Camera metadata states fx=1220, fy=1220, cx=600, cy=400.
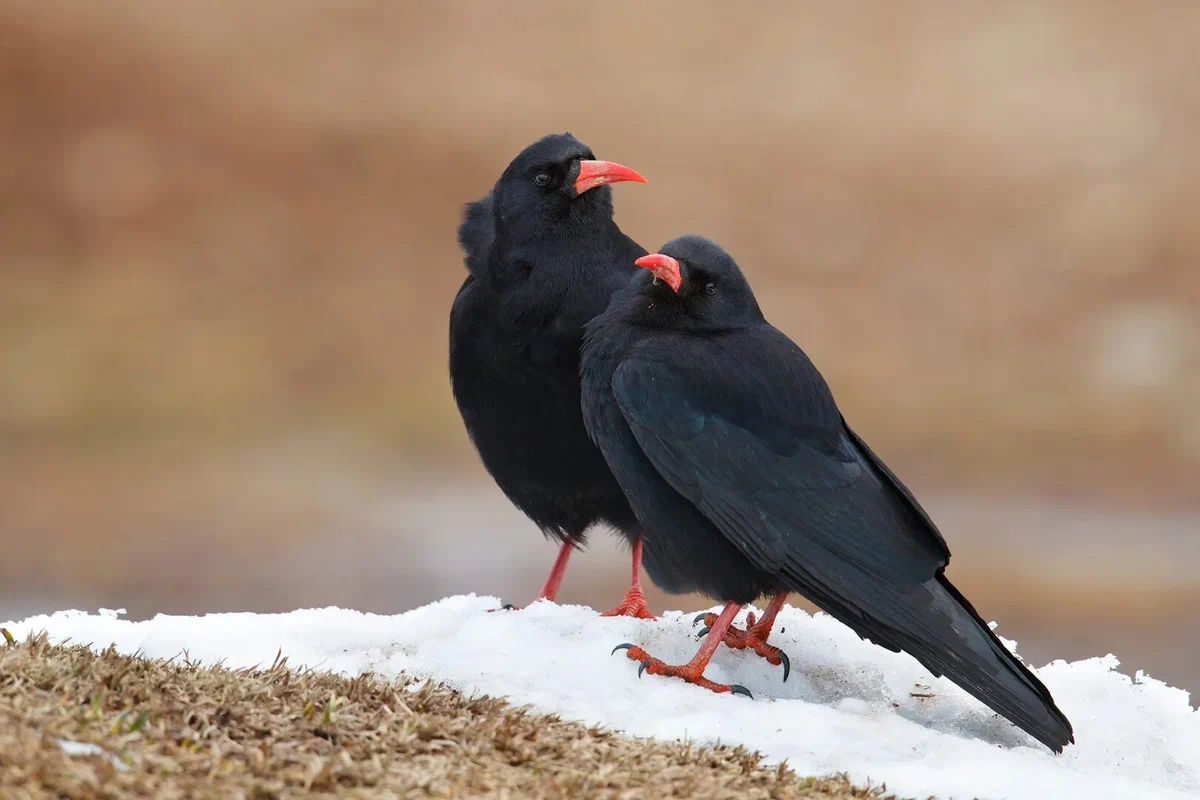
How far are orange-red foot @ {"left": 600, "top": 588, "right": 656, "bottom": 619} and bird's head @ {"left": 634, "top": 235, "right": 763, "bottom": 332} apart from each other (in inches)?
61.5

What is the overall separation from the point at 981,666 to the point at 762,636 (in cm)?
101

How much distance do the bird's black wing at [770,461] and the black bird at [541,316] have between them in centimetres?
72

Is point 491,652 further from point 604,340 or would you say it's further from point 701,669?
point 604,340

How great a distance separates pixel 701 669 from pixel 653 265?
1537mm

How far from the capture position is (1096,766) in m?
4.31

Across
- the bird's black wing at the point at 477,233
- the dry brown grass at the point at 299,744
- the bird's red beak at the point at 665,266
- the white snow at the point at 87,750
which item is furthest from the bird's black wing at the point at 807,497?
the white snow at the point at 87,750

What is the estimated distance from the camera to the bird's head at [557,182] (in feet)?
17.7

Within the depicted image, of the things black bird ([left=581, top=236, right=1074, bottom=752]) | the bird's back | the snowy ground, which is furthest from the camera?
the bird's back

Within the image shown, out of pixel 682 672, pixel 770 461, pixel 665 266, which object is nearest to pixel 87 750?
pixel 682 672

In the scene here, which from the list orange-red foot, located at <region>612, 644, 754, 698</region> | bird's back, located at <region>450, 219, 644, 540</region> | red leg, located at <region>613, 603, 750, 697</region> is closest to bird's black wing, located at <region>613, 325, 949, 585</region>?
red leg, located at <region>613, 603, 750, 697</region>

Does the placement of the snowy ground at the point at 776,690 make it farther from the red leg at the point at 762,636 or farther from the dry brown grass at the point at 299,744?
the dry brown grass at the point at 299,744

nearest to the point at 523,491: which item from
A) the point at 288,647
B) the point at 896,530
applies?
the point at 288,647

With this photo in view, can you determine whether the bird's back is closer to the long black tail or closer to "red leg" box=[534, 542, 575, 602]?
"red leg" box=[534, 542, 575, 602]

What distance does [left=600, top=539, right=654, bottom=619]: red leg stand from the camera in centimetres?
576
